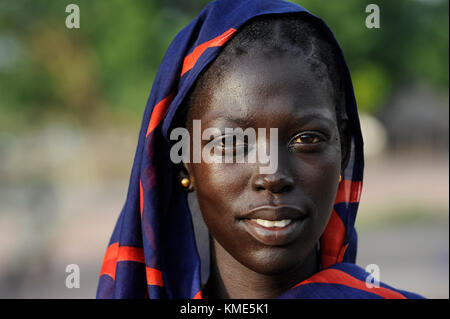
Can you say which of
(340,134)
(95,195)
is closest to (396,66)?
(95,195)

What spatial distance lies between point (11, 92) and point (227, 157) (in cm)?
1349

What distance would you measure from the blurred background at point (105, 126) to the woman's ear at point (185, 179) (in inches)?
210

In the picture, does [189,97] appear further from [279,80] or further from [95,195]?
[95,195]

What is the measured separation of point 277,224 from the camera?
1.65m

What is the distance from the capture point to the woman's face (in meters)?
1.65

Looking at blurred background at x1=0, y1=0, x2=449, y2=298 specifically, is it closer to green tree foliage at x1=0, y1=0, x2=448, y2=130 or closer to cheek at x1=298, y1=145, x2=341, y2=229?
green tree foliage at x1=0, y1=0, x2=448, y2=130

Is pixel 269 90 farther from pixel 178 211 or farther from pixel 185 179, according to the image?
pixel 178 211

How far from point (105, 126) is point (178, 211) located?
15.0 meters

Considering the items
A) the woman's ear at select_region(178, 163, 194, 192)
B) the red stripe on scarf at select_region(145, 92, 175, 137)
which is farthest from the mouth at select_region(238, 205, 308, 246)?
the red stripe on scarf at select_region(145, 92, 175, 137)

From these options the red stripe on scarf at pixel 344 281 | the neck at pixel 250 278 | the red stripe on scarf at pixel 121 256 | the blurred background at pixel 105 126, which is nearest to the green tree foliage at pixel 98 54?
the blurred background at pixel 105 126

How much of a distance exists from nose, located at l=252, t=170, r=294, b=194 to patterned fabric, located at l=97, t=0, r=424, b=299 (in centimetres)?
44

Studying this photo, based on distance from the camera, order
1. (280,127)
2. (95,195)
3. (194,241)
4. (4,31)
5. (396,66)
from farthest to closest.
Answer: (396,66)
(95,195)
(4,31)
(194,241)
(280,127)

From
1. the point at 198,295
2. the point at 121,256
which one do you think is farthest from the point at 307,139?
the point at 121,256
